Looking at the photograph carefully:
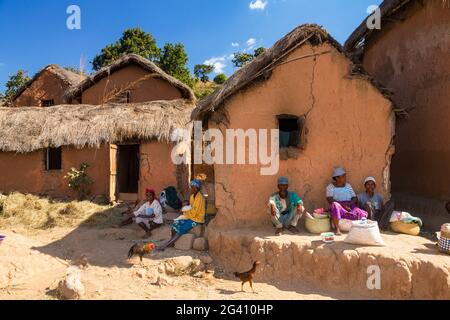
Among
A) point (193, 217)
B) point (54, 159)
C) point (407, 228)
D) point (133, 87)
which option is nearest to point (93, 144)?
point (54, 159)

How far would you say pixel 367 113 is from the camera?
18.3ft

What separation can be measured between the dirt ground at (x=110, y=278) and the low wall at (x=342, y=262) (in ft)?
0.54

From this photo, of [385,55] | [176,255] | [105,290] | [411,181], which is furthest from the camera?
[385,55]

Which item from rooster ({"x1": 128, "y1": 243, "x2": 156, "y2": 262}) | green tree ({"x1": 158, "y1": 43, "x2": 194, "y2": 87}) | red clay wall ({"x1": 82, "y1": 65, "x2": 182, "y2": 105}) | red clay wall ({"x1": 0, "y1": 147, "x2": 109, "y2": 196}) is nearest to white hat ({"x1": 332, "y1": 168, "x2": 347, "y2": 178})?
rooster ({"x1": 128, "y1": 243, "x2": 156, "y2": 262})

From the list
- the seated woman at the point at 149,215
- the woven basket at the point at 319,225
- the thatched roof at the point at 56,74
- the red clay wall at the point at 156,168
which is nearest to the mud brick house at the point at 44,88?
the thatched roof at the point at 56,74

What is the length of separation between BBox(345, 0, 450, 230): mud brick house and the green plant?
8.06m

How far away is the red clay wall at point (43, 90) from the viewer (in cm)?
1672

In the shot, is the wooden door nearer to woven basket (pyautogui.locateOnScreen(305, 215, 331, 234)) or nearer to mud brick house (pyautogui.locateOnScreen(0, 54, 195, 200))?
mud brick house (pyautogui.locateOnScreen(0, 54, 195, 200))

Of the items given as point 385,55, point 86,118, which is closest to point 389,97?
point 385,55

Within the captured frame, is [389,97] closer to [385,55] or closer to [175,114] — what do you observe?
[385,55]

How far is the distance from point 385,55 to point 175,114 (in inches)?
224

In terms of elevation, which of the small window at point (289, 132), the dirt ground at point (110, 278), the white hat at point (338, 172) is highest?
the small window at point (289, 132)

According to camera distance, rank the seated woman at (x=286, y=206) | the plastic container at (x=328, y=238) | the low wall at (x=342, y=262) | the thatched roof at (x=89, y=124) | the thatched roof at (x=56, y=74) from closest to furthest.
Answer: the low wall at (x=342, y=262) → the plastic container at (x=328, y=238) → the seated woman at (x=286, y=206) → the thatched roof at (x=89, y=124) → the thatched roof at (x=56, y=74)

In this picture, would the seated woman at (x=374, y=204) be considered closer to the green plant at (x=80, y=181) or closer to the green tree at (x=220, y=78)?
the green plant at (x=80, y=181)
